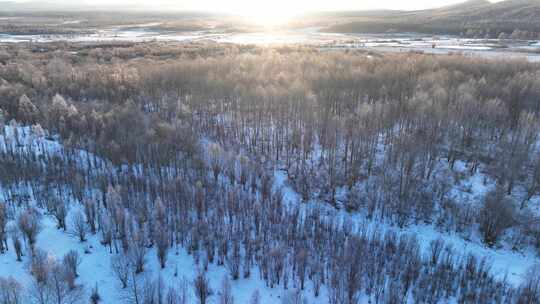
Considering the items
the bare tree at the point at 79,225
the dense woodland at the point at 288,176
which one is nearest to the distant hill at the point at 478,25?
the dense woodland at the point at 288,176

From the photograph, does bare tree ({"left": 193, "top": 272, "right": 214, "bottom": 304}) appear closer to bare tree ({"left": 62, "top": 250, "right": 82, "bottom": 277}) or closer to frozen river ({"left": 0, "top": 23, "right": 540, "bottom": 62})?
bare tree ({"left": 62, "top": 250, "right": 82, "bottom": 277})

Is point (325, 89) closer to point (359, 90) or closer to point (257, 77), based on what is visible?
point (359, 90)

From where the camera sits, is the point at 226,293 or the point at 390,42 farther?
the point at 390,42

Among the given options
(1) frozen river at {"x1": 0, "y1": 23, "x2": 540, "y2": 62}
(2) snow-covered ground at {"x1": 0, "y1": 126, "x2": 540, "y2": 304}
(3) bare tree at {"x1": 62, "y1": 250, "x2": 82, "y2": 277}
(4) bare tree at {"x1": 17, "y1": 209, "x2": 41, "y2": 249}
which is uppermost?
(1) frozen river at {"x1": 0, "y1": 23, "x2": 540, "y2": 62}

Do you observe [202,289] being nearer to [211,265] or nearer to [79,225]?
[211,265]

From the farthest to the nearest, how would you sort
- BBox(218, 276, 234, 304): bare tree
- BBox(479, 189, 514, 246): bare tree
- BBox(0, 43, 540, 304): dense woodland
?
BBox(479, 189, 514, 246): bare tree < BBox(0, 43, 540, 304): dense woodland < BBox(218, 276, 234, 304): bare tree

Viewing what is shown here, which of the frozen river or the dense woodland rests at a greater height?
the frozen river

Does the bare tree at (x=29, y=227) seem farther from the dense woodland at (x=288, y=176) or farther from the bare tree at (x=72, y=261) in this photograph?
the bare tree at (x=72, y=261)

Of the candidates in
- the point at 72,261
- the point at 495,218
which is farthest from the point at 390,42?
the point at 72,261

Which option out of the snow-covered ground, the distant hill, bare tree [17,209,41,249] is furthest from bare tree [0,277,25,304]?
the distant hill
